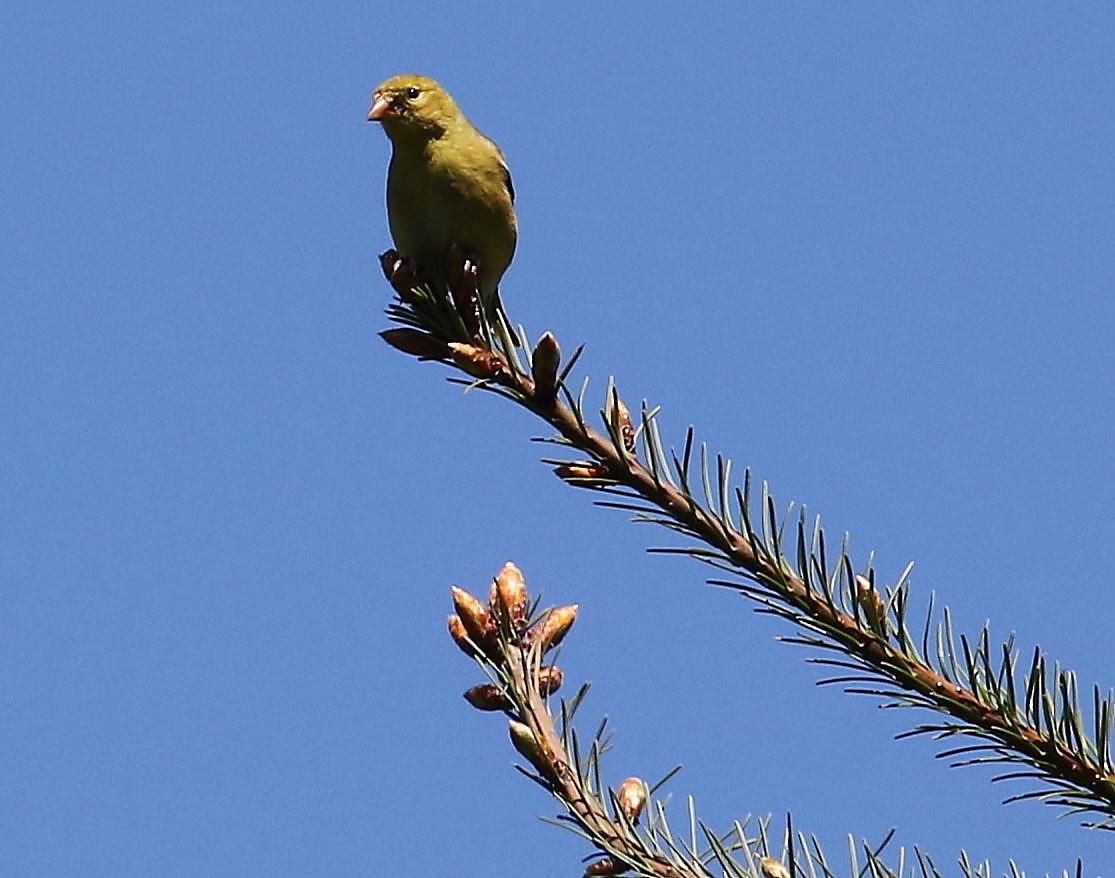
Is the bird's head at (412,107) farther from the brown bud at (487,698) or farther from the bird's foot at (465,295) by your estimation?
the brown bud at (487,698)

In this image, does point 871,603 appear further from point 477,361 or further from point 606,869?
point 477,361

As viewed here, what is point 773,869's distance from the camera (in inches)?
67.5

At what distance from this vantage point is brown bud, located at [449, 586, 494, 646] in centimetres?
190

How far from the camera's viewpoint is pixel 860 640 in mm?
1819

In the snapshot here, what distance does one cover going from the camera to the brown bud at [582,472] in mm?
2012

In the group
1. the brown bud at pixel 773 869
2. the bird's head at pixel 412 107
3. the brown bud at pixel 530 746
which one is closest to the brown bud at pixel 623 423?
the brown bud at pixel 530 746

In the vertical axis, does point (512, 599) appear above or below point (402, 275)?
below

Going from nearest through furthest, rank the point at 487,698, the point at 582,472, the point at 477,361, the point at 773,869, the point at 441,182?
the point at 773,869
the point at 487,698
the point at 582,472
the point at 477,361
the point at 441,182

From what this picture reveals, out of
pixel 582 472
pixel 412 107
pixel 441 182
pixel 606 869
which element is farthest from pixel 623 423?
pixel 412 107

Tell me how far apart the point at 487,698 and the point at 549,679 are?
91 millimetres

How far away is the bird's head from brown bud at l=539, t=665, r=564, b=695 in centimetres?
319

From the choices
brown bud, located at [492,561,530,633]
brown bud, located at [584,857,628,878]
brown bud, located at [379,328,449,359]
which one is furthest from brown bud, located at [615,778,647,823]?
brown bud, located at [379,328,449,359]

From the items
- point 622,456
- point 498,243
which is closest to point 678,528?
point 622,456

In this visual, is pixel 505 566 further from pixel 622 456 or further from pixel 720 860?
→ pixel 720 860
